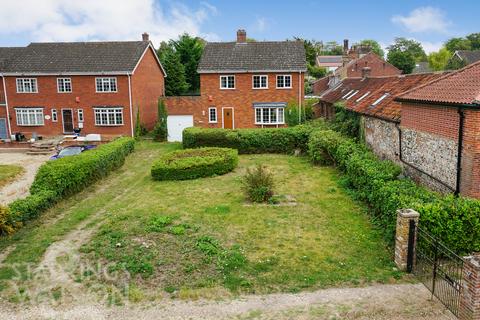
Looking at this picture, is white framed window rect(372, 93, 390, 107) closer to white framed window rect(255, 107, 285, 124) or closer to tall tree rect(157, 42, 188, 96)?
white framed window rect(255, 107, 285, 124)

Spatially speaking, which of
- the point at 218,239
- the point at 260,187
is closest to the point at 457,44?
the point at 260,187

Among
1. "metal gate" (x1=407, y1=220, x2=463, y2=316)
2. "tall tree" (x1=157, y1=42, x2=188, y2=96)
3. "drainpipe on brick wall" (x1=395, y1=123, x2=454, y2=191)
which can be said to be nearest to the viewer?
"metal gate" (x1=407, y1=220, x2=463, y2=316)

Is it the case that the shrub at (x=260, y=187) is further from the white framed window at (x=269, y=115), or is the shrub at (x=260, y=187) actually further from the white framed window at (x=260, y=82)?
the white framed window at (x=260, y=82)

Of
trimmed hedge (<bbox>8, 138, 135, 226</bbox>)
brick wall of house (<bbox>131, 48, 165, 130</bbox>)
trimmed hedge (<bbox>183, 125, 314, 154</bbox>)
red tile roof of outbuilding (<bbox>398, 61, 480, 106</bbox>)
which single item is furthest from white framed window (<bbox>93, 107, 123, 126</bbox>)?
red tile roof of outbuilding (<bbox>398, 61, 480, 106</bbox>)

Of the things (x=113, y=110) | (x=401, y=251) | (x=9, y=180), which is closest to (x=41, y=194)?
(x=9, y=180)

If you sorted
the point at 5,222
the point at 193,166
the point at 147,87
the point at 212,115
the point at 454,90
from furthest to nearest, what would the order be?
1. the point at 147,87
2. the point at 212,115
3. the point at 193,166
4. the point at 5,222
5. the point at 454,90

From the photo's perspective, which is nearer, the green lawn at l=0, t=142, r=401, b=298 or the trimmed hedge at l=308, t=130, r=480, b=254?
the green lawn at l=0, t=142, r=401, b=298

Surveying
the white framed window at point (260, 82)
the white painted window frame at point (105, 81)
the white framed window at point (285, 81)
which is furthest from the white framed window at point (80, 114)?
the white framed window at point (285, 81)

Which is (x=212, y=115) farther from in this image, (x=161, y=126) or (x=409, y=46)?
(x=409, y=46)
